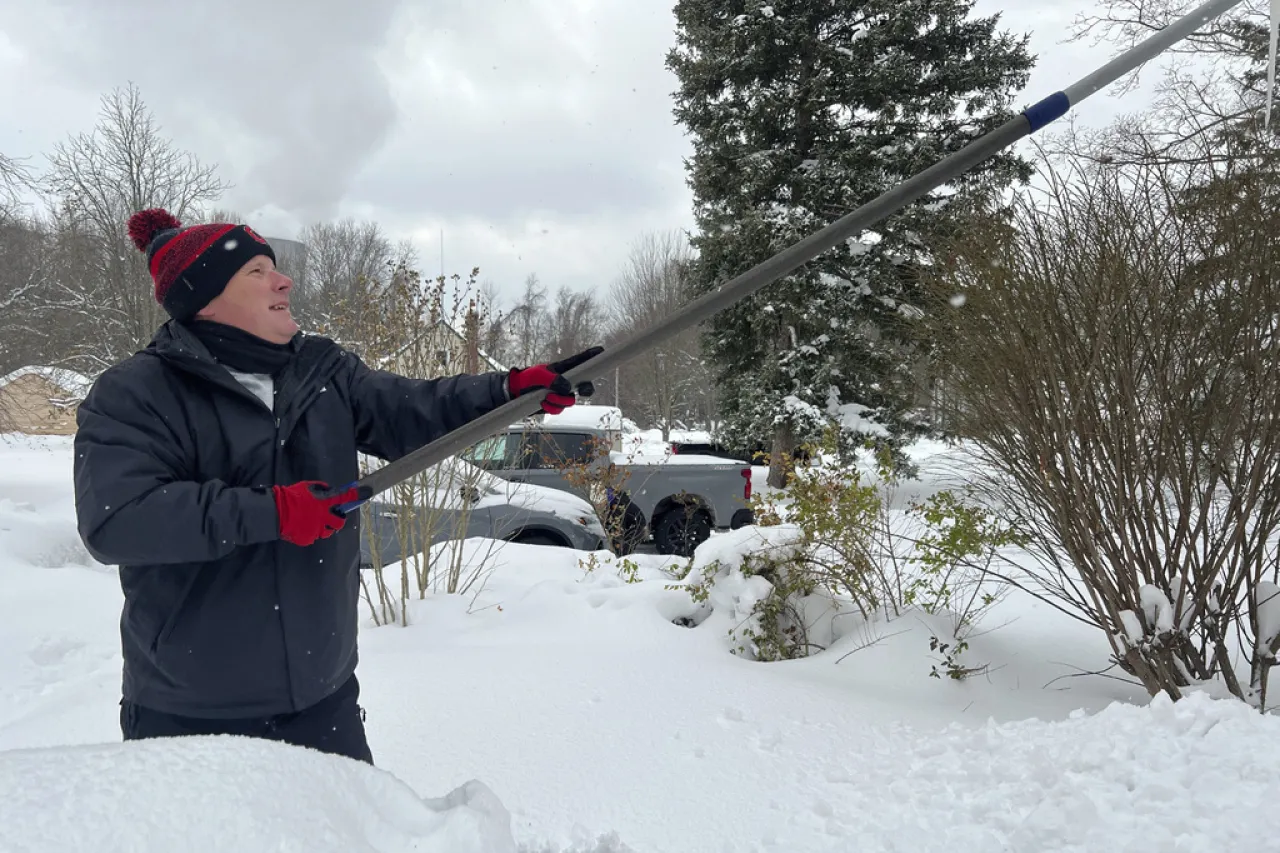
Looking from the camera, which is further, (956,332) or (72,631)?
(72,631)

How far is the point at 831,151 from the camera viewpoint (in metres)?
12.7

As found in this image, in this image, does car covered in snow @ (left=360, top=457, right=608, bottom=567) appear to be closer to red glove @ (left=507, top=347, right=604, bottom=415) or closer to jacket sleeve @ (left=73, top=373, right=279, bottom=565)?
red glove @ (left=507, top=347, right=604, bottom=415)

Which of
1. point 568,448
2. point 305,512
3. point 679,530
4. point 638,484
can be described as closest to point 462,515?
point 568,448

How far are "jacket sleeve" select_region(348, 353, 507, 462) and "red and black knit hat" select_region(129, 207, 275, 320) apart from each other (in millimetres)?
358

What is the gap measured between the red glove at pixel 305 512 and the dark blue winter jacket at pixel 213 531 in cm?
2

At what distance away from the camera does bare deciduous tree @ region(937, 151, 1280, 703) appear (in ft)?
10.6

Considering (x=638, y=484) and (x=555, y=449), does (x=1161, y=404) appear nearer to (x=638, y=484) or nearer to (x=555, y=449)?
(x=555, y=449)

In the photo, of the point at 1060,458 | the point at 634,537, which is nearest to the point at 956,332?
the point at 1060,458

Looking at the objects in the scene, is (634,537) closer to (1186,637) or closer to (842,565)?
(842,565)

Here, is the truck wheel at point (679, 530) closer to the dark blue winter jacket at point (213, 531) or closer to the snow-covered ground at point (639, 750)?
the snow-covered ground at point (639, 750)

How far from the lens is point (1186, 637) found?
334cm

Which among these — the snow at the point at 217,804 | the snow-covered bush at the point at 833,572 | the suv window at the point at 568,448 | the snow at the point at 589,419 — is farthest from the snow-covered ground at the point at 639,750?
the snow at the point at 589,419

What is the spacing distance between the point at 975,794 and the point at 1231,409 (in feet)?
7.22

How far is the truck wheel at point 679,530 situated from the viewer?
9.05m
